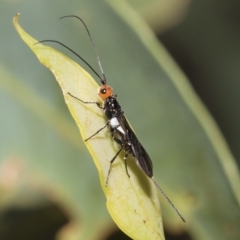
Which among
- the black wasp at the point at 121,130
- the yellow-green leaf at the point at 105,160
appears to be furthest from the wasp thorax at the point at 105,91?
the yellow-green leaf at the point at 105,160

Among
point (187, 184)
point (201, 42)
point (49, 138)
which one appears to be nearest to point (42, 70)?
point (49, 138)

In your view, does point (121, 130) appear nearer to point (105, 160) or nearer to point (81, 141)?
point (81, 141)

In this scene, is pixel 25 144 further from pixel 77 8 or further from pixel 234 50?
pixel 234 50

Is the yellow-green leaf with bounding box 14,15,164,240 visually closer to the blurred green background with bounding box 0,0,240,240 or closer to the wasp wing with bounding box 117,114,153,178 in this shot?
the wasp wing with bounding box 117,114,153,178

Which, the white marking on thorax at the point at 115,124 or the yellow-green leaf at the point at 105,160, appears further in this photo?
the white marking on thorax at the point at 115,124

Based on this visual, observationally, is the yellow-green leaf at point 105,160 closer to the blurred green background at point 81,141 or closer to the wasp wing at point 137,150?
the wasp wing at point 137,150

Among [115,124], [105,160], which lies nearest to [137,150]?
[115,124]
